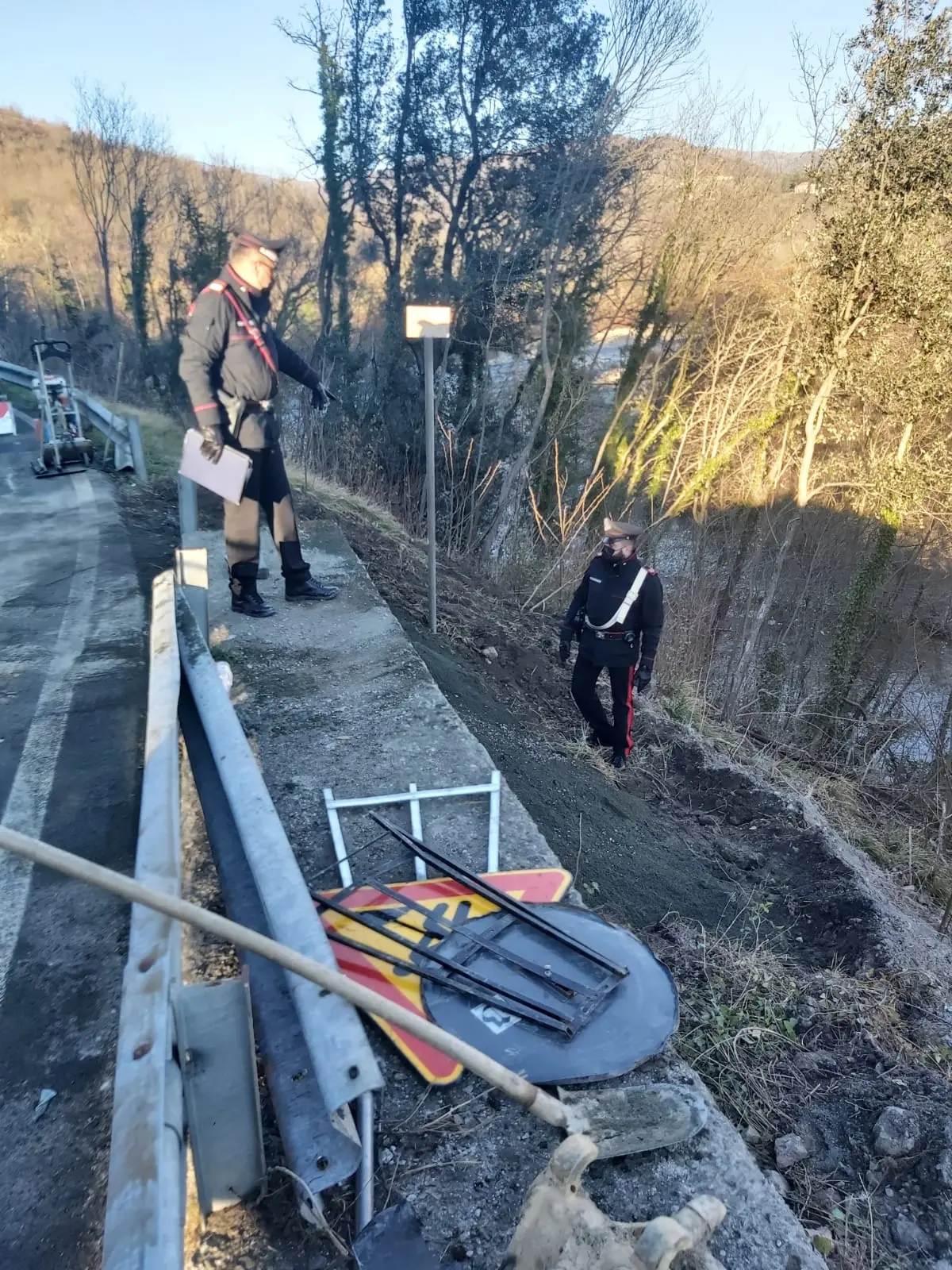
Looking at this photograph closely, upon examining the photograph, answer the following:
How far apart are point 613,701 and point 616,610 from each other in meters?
0.94

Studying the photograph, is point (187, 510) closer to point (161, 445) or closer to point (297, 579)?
point (297, 579)

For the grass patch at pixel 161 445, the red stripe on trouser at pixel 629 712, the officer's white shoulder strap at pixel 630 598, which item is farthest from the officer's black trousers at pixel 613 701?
the grass patch at pixel 161 445

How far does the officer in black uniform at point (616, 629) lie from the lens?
6.11 m

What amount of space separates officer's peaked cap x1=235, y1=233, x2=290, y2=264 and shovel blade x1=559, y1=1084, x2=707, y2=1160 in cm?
474

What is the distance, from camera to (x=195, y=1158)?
5.84 feet

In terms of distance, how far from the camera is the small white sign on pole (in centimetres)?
556

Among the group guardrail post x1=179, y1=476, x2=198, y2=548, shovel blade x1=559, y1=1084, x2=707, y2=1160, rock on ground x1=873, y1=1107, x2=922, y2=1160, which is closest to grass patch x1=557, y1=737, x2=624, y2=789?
guardrail post x1=179, y1=476, x2=198, y2=548

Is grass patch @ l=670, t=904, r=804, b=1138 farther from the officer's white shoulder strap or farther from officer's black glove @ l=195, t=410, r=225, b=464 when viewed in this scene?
officer's black glove @ l=195, t=410, r=225, b=464

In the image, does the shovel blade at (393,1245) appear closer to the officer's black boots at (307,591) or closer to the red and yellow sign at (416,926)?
the red and yellow sign at (416,926)

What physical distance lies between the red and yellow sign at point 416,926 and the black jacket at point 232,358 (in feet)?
10.6

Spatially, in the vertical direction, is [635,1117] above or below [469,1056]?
below

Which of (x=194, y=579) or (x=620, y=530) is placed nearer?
(x=194, y=579)

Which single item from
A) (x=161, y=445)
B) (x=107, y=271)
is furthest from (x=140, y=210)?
(x=161, y=445)

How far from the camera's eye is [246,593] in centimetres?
559
